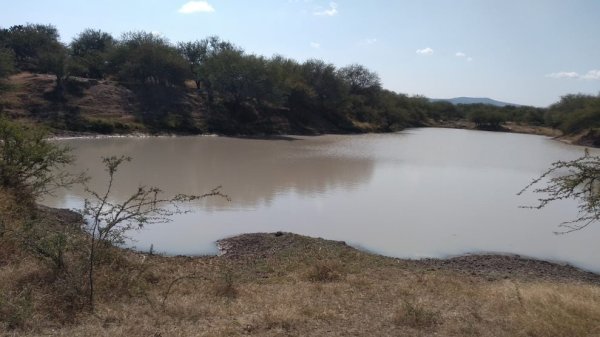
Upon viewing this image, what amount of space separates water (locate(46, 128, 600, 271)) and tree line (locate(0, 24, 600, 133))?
1522cm

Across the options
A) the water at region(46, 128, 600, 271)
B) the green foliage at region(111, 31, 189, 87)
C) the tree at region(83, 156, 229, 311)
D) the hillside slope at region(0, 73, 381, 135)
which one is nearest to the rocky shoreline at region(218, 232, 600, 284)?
the water at region(46, 128, 600, 271)

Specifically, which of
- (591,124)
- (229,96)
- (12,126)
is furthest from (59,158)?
(591,124)

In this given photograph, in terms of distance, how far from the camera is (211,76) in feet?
154

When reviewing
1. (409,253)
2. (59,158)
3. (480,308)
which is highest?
(59,158)

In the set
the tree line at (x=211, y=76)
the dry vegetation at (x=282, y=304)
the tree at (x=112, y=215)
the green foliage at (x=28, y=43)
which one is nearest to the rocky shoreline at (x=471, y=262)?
the dry vegetation at (x=282, y=304)

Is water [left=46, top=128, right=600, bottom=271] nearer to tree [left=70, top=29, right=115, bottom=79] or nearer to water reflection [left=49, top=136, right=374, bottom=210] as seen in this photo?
water reflection [left=49, top=136, right=374, bottom=210]

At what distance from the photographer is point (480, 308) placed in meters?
5.61

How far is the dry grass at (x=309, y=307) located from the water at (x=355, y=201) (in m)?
4.11

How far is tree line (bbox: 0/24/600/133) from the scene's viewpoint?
46406 millimetres

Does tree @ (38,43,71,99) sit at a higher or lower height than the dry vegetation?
higher

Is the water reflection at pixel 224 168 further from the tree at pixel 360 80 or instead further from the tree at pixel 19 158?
the tree at pixel 360 80

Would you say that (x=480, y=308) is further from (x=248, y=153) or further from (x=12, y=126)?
(x=248, y=153)

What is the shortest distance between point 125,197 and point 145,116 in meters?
28.3

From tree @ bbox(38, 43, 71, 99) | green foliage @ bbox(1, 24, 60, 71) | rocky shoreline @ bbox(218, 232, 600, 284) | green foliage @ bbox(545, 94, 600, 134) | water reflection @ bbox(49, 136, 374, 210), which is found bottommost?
rocky shoreline @ bbox(218, 232, 600, 284)
